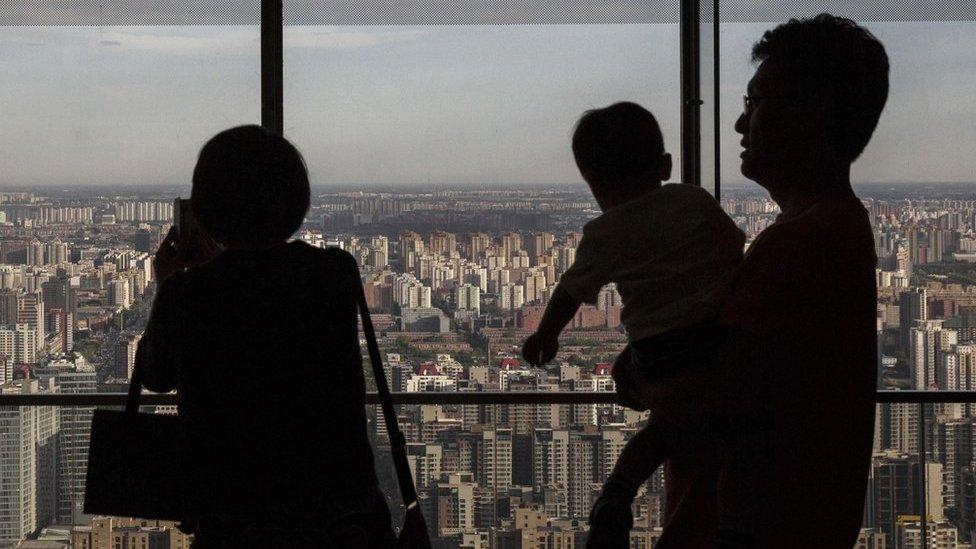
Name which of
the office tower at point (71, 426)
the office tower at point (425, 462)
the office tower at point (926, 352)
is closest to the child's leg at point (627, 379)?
the office tower at point (425, 462)

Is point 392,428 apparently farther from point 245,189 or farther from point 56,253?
point 56,253

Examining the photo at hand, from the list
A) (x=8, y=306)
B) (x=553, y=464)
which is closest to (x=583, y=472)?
(x=553, y=464)

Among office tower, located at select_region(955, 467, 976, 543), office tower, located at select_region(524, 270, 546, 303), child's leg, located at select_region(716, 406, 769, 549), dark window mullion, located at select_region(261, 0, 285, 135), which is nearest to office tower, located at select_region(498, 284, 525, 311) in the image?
office tower, located at select_region(524, 270, 546, 303)

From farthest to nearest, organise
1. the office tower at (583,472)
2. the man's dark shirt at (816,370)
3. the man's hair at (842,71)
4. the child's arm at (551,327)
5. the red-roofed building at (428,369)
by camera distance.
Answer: the red-roofed building at (428,369) < the office tower at (583,472) < the child's arm at (551,327) < the man's hair at (842,71) < the man's dark shirt at (816,370)

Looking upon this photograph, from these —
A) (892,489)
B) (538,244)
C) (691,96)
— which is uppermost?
(691,96)

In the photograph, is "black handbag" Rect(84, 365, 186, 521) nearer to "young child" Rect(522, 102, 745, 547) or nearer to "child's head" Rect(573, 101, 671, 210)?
"young child" Rect(522, 102, 745, 547)

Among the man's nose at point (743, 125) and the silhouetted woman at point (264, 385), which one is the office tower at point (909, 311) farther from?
the silhouetted woman at point (264, 385)

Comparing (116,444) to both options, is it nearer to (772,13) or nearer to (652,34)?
(652,34)
